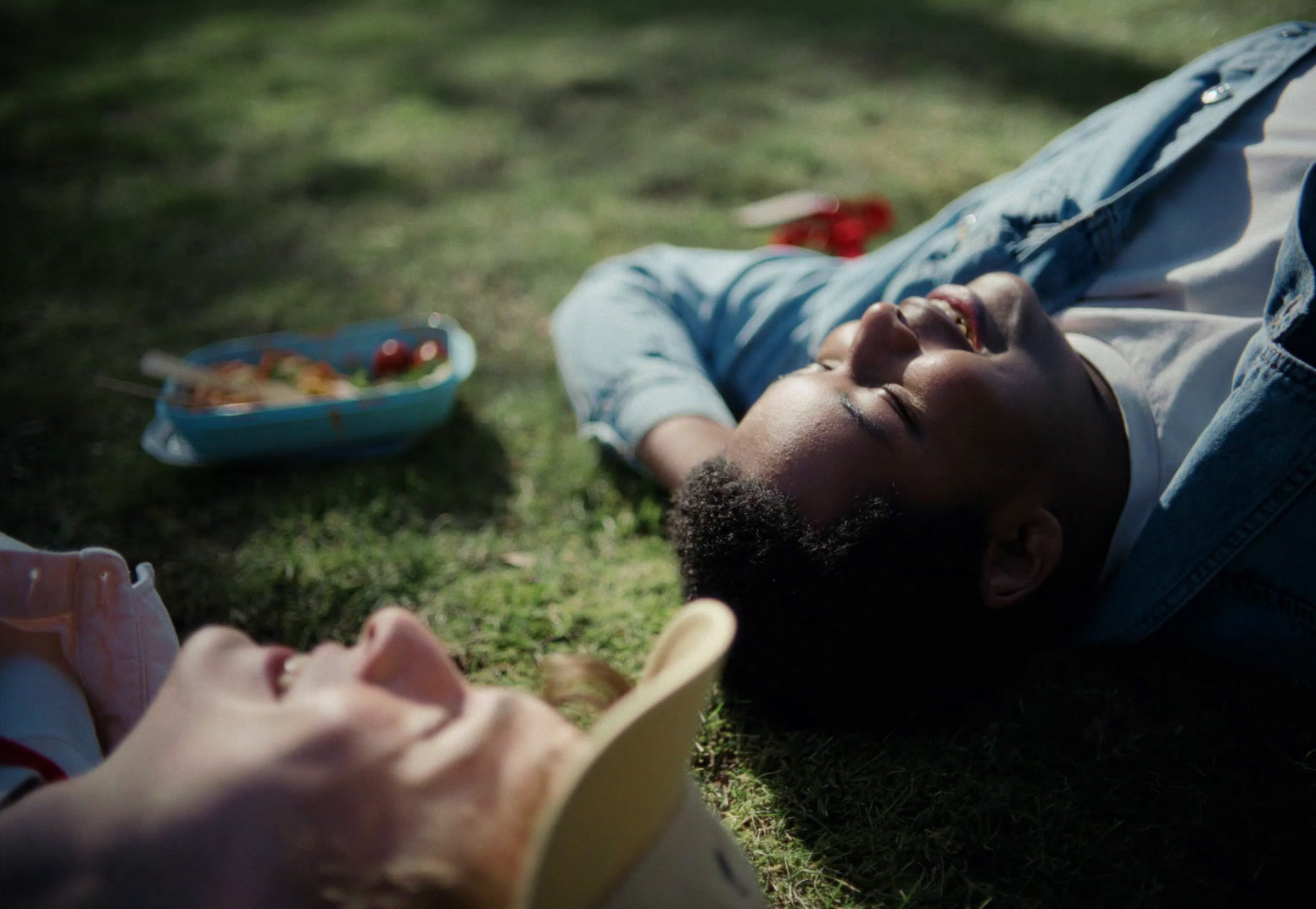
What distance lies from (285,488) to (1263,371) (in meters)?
2.42

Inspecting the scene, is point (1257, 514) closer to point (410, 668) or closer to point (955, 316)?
point (955, 316)

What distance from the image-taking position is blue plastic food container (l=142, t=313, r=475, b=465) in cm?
261

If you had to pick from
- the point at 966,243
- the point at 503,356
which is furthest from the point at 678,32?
the point at 966,243

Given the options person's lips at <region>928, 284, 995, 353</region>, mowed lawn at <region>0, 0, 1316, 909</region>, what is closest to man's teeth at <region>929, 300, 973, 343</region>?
person's lips at <region>928, 284, 995, 353</region>

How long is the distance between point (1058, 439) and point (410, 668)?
4.43 feet

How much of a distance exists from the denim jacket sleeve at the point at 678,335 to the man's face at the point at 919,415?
607 mm

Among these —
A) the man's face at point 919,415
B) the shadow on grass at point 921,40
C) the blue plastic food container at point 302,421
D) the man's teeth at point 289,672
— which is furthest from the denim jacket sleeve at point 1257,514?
the shadow on grass at point 921,40

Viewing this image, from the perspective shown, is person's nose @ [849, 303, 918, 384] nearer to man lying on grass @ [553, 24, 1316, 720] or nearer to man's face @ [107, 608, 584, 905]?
man lying on grass @ [553, 24, 1316, 720]

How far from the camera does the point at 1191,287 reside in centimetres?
214

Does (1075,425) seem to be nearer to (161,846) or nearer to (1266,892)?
(1266,892)

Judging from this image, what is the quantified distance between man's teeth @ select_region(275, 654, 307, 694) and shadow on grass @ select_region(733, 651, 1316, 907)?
3.20 feet

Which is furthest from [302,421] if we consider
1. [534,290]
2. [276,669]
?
[276,669]

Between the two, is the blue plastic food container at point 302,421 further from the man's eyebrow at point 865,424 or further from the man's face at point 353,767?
the man's face at point 353,767

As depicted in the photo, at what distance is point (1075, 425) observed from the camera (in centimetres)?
190
